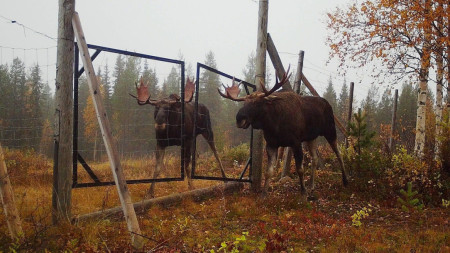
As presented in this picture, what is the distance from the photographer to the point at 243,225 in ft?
18.1

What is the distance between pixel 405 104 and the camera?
136 feet

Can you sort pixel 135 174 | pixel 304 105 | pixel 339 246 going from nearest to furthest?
pixel 339 246, pixel 304 105, pixel 135 174

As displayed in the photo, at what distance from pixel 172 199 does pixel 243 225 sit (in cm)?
188

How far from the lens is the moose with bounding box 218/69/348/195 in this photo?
6.90 metres

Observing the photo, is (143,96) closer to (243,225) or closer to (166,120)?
(166,120)

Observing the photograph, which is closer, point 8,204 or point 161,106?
point 8,204

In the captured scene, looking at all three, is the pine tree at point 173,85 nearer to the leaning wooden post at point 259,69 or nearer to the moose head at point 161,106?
the moose head at point 161,106

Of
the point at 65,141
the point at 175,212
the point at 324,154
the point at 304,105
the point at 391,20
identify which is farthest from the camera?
the point at 324,154

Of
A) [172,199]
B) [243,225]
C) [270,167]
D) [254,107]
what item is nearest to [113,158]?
[243,225]

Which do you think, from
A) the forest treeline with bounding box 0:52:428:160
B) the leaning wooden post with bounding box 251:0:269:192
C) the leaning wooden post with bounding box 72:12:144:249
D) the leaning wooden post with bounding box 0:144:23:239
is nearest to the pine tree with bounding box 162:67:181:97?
the forest treeline with bounding box 0:52:428:160

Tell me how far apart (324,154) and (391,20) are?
17.1ft

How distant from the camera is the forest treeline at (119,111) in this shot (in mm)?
6305

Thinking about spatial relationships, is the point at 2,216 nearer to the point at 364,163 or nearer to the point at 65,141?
the point at 65,141

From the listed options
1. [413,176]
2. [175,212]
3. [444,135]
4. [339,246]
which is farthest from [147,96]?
[444,135]
